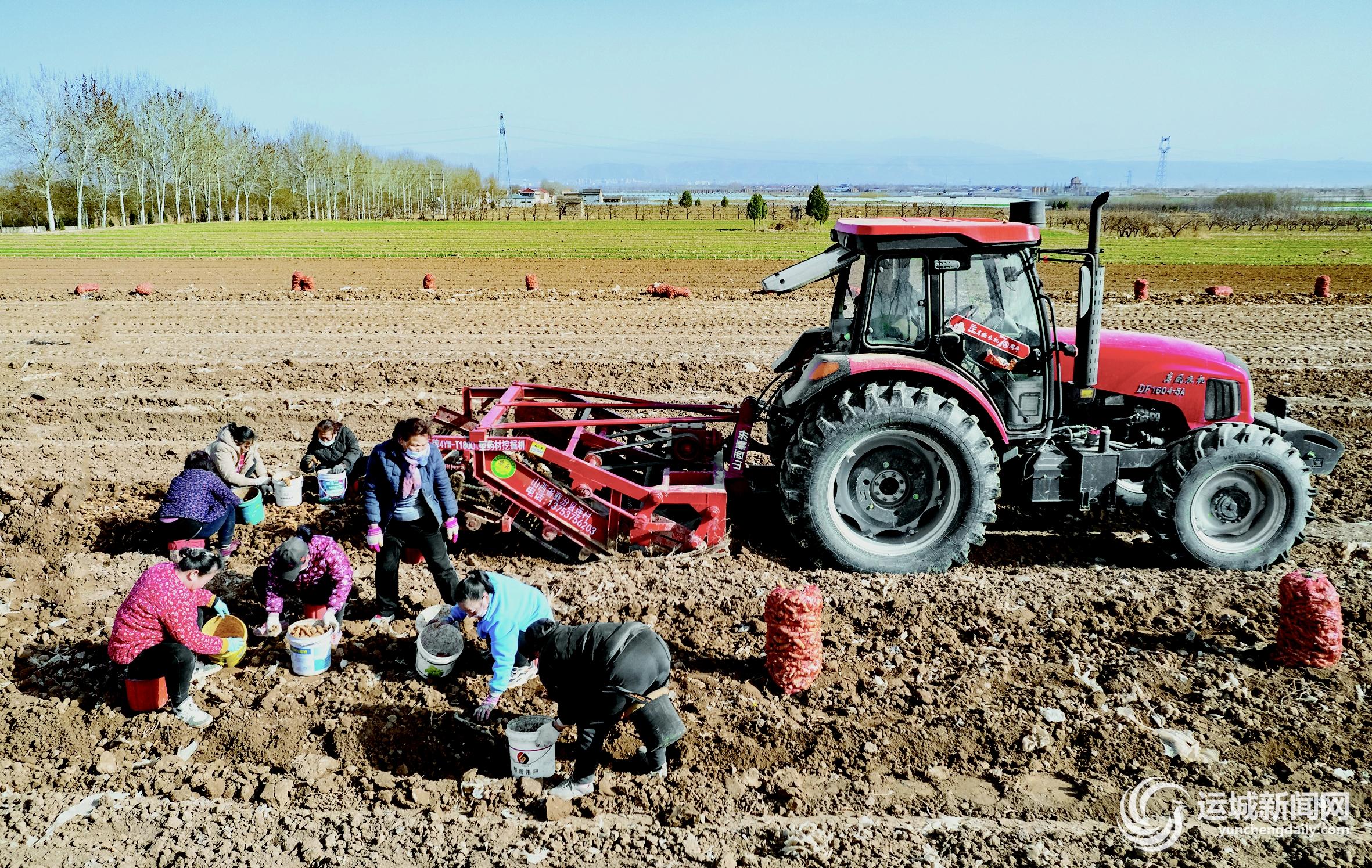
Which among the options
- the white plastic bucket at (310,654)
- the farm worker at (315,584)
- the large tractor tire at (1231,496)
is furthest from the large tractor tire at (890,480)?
the white plastic bucket at (310,654)

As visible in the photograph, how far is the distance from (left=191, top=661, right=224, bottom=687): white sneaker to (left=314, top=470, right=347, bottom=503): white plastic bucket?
8.28ft

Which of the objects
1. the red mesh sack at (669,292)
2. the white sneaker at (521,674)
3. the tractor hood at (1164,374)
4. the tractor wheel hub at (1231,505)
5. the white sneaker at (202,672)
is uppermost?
the red mesh sack at (669,292)

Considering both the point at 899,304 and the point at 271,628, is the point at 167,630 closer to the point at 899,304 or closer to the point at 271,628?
the point at 271,628

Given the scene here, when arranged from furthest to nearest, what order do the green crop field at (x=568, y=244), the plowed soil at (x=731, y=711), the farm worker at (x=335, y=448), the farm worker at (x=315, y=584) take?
the green crop field at (x=568, y=244), the farm worker at (x=335, y=448), the farm worker at (x=315, y=584), the plowed soil at (x=731, y=711)

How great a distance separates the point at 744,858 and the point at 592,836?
2.36 ft

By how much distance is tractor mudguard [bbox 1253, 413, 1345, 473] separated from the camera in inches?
290

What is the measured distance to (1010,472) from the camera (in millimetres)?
7648

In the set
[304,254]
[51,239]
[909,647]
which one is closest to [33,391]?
[909,647]

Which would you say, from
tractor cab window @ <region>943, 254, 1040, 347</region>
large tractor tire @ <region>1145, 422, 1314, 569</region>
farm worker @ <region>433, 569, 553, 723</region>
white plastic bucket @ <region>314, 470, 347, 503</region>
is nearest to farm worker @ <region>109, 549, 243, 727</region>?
farm worker @ <region>433, 569, 553, 723</region>

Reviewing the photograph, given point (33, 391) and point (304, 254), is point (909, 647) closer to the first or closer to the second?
point (33, 391)

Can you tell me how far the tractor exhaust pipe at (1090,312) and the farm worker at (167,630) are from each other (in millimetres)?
5553

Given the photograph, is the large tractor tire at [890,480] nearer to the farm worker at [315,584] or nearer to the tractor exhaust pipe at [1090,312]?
the tractor exhaust pipe at [1090,312]

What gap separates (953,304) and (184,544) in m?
5.81

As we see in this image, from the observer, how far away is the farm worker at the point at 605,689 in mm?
4938
